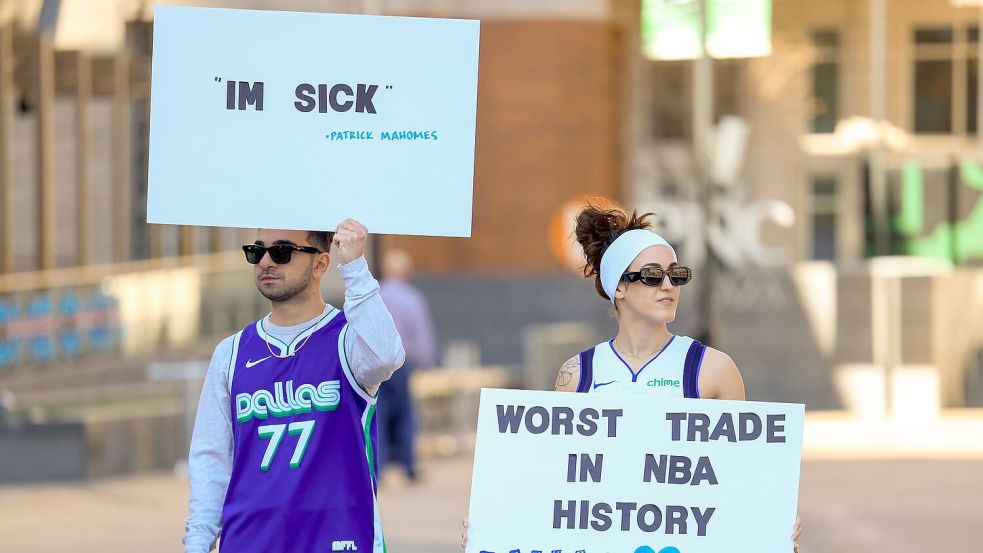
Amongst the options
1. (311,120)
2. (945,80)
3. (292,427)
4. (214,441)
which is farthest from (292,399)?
(945,80)

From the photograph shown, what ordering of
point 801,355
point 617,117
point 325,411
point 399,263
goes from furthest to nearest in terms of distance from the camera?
point 617,117 → point 801,355 → point 399,263 → point 325,411

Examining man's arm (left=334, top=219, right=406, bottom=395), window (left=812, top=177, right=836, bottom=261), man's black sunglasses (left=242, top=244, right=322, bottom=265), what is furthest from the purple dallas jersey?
window (left=812, top=177, right=836, bottom=261)

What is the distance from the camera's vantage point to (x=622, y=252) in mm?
4934

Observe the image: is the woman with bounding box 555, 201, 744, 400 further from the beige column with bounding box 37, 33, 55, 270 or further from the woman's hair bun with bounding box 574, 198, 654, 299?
the beige column with bounding box 37, 33, 55, 270

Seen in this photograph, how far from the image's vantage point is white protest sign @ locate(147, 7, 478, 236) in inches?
189

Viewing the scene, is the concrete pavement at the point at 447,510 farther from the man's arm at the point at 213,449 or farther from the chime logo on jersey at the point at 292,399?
the chime logo on jersey at the point at 292,399

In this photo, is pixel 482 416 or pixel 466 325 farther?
pixel 466 325

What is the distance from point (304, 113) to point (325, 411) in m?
0.84

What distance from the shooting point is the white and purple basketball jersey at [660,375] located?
15.8 ft

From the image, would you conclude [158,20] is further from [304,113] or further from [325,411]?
[325,411]

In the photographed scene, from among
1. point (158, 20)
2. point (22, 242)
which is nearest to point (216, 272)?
point (22, 242)

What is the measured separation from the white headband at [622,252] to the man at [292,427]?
0.67 m

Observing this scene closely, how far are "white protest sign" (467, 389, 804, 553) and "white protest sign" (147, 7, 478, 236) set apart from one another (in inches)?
24.7

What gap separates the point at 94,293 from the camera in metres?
19.2
